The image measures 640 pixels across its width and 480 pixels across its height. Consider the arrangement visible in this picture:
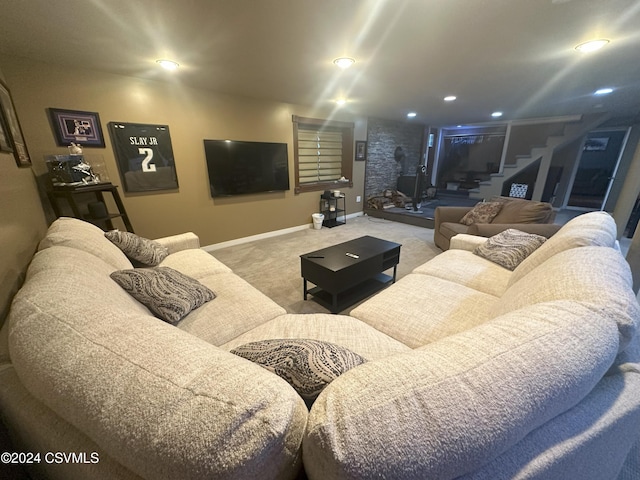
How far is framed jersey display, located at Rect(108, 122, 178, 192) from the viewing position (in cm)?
265

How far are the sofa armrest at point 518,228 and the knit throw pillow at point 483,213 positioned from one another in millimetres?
426

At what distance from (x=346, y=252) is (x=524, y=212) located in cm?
203

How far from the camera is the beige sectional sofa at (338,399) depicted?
40cm

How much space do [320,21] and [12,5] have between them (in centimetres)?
166

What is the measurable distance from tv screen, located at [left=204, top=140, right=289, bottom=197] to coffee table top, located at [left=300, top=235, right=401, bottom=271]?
A: 1909 millimetres

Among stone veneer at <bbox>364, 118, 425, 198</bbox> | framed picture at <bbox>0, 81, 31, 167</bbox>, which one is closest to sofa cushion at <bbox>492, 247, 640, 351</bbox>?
framed picture at <bbox>0, 81, 31, 167</bbox>

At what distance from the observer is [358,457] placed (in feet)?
1.23

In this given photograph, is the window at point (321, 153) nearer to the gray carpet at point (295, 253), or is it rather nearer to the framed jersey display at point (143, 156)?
the gray carpet at point (295, 253)

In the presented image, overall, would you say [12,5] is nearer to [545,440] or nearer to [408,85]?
[545,440]

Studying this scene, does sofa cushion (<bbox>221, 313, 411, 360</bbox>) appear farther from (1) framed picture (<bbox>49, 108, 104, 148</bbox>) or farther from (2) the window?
(2) the window

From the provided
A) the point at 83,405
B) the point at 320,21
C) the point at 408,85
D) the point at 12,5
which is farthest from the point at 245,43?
the point at 83,405

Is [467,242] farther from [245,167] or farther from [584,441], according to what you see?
[245,167]

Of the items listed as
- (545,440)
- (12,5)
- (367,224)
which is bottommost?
(367,224)

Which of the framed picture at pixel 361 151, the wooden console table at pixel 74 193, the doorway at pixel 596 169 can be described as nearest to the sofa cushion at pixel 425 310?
the wooden console table at pixel 74 193
